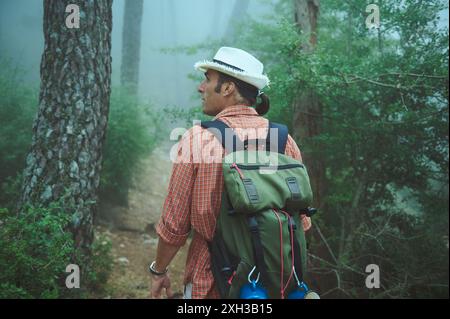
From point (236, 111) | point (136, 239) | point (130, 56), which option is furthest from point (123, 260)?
point (130, 56)

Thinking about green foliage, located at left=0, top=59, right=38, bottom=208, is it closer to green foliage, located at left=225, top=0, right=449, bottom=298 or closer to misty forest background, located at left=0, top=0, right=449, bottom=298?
misty forest background, located at left=0, top=0, right=449, bottom=298

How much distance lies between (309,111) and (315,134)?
12.0 inches

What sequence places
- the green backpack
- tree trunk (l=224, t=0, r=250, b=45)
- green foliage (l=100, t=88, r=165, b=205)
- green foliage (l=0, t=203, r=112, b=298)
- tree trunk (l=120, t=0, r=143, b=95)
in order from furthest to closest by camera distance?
tree trunk (l=224, t=0, r=250, b=45)
tree trunk (l=120, t=0, r=143, b=95)
green foliage (l=100, t=88, r=165, b=205)
green foliage (l=0, t=203, r=112, b=298)
the green backpack

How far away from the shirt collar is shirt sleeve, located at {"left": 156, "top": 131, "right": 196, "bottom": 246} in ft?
0.86

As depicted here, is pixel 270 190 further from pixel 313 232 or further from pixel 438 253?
pixel 438 253

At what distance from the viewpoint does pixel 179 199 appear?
2.06 meters

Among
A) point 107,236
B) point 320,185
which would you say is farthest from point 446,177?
point 107,236

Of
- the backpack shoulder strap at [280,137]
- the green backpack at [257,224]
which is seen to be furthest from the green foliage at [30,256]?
the backpack shoulder strap at [280,137]

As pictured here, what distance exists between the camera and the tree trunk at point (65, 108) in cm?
343

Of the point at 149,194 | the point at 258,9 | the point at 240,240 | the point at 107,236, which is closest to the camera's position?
the point at 240,240

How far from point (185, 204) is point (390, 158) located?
3290mm

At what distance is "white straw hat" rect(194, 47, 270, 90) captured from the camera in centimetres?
223

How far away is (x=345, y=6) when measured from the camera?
4609mm

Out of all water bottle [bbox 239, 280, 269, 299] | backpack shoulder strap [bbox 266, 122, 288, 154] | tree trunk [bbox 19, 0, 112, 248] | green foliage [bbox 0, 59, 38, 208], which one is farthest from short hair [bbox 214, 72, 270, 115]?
green foliage [bbox 0, 59, 38, 208]
